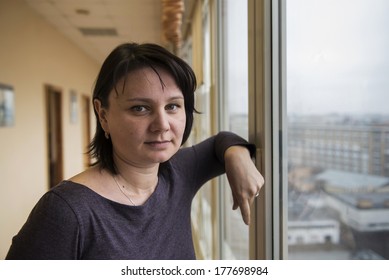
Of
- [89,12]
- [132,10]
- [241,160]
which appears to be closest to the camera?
[241,160]

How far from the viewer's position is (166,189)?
2.84 feet

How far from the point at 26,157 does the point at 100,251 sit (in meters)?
2.40

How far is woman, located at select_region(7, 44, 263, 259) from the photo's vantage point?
620mm

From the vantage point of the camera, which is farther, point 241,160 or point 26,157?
point 26,157

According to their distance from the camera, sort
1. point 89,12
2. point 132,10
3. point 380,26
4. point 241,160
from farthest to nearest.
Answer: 1. point 89,12
2. point 132,10
3. point 241,160
4. point 380,26

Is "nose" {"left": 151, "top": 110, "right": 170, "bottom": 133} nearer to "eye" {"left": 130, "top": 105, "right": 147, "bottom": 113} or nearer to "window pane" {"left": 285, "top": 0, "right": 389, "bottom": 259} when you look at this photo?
"eye" {"left": 130, "top": 105, "right": 147, "bottom": 113}

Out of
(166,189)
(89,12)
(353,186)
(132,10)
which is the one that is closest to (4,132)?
(89,12)

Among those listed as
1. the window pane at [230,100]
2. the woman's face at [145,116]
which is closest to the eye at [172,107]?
the woman's face at [145,116]

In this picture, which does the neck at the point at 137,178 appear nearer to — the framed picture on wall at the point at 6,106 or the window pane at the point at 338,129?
the window pane at the point at 338,129

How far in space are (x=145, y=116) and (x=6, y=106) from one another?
2406 millimetres

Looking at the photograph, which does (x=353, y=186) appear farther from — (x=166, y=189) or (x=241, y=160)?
(x=166, y=189)

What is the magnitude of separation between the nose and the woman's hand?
0.66 ft

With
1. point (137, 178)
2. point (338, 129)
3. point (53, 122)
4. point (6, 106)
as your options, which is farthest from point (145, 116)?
point (53, 122)

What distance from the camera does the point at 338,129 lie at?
672 millimetres
